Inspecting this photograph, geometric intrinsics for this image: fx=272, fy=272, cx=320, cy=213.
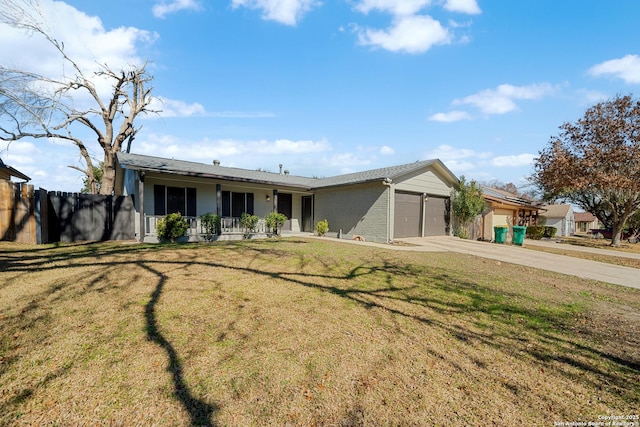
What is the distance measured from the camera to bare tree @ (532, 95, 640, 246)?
14.5 metres

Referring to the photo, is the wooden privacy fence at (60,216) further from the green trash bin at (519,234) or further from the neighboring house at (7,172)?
the green trash bin at (519,234)

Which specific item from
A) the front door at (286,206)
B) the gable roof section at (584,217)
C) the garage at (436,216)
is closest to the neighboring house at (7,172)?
the front door at (286,206)

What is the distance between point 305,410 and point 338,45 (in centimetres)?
1477

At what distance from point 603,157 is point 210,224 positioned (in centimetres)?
2099

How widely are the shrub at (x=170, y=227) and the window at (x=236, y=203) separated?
10.7 ft

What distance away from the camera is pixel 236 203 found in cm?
1456

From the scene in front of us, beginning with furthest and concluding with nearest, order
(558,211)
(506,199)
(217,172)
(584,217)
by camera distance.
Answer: (584,217), (558,211), (506,199), (217,172)

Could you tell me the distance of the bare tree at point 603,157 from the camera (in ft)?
47.7

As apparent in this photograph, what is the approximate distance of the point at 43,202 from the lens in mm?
9133

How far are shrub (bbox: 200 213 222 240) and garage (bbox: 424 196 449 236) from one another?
10686 millimetres

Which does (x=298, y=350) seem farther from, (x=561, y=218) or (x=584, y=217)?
(x=584, y=217)

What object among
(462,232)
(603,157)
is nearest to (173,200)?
(462,232)

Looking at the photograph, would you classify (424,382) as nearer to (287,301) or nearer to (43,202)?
(287,301)

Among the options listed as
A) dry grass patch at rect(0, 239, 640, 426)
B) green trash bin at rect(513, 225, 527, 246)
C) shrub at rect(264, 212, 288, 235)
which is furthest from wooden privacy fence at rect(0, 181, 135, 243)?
green trash bin at rect(513, 225, 527, 246)
